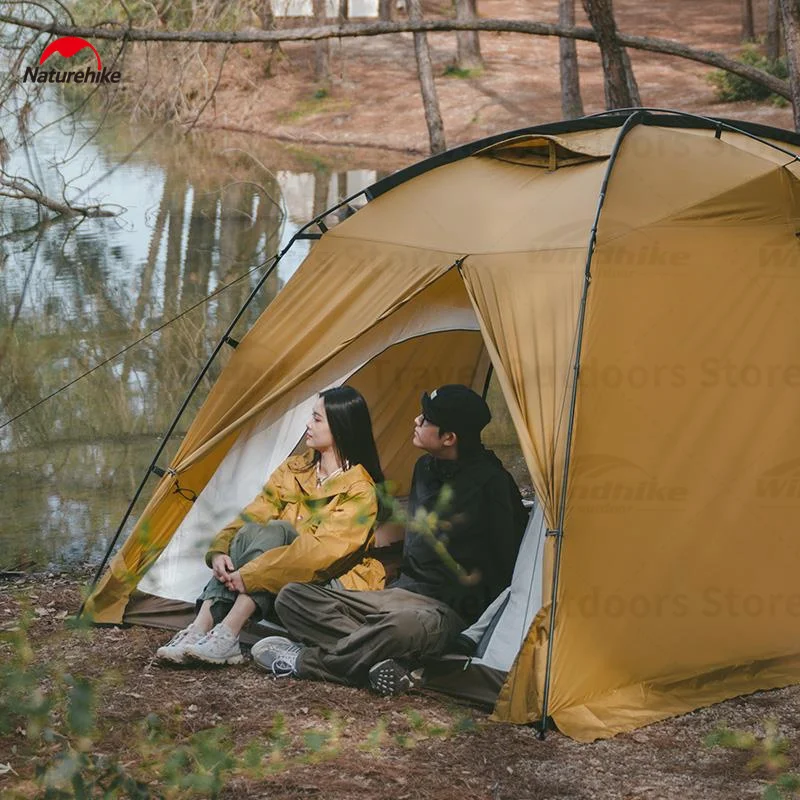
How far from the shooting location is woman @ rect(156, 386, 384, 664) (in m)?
4.73

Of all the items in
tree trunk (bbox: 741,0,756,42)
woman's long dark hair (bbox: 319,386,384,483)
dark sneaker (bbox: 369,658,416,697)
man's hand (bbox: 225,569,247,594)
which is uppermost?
tree trunk (bbox: 741,0,756,42)

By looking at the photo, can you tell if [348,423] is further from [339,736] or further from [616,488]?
[339,736]

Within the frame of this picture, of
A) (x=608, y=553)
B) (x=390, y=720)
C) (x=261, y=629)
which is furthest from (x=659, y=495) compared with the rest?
(x=261, y=629)

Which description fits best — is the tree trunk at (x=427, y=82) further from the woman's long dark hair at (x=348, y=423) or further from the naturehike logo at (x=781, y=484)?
the naturehike logo at (x=781, y=484)

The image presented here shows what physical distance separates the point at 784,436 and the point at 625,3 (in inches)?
1242

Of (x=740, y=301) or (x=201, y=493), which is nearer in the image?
(x=740, y=301)

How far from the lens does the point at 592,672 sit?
4273 mm

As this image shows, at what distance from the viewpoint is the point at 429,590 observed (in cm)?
473

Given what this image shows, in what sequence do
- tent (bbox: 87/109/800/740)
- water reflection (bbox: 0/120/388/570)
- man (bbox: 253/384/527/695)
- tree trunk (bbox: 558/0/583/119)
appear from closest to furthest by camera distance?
tent (bbox: 87/109/800/740) → man (bbox: 253/384/527/695) → water reflection (bbox: 0/120/388/570) → tree trunk (bbox: 558/0/583/119)

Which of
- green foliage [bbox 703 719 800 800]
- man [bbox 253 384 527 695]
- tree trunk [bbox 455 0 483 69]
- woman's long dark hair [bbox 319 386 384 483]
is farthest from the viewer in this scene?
tree trunk [bbox 455 0 483 69]

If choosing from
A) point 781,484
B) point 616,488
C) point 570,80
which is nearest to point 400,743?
point 616,488

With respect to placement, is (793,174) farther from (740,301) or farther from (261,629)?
(261,629)

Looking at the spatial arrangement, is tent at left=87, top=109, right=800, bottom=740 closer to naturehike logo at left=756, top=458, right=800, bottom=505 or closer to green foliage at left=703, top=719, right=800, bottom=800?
naturehike logo at left=756, top=458, right=800, bottom=505

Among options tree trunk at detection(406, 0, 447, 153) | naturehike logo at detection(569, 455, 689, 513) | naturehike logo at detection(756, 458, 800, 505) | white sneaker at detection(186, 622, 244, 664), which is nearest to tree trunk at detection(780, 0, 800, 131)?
naturehike logo at detection(756, 458, 800, 505)
